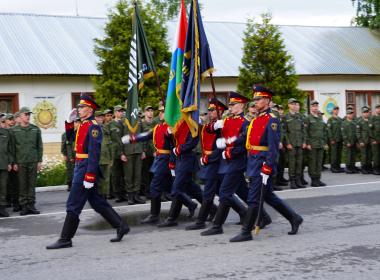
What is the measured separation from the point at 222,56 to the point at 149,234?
53.0 feet

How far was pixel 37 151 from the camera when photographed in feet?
37.5

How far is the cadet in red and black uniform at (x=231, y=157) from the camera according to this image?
8.29 metres

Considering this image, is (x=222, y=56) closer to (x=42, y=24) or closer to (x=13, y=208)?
(x=42, y=24)

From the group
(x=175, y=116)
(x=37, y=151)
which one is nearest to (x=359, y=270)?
(x=175, y=116)

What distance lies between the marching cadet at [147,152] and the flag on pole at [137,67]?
2.39 metres

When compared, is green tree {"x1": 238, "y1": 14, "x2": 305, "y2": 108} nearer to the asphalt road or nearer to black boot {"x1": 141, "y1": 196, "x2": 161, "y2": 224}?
the asphalt road

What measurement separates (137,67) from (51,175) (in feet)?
22.8

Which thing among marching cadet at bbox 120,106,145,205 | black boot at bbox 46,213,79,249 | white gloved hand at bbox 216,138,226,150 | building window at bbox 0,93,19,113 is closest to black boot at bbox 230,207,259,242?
white gloved hand at bbox 216,138,226,150

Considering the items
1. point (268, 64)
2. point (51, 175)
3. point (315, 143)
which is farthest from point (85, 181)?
point (268, 64)

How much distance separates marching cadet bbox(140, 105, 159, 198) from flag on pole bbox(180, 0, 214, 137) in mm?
3607

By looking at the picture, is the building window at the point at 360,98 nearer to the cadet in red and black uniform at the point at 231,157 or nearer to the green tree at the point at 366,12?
the green tree at the point at 366,12

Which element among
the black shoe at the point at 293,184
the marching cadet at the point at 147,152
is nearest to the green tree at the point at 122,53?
the marching cadet at the point at 147,152

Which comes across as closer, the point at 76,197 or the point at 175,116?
the point at 76,197

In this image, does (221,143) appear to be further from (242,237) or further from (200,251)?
(200,251)
